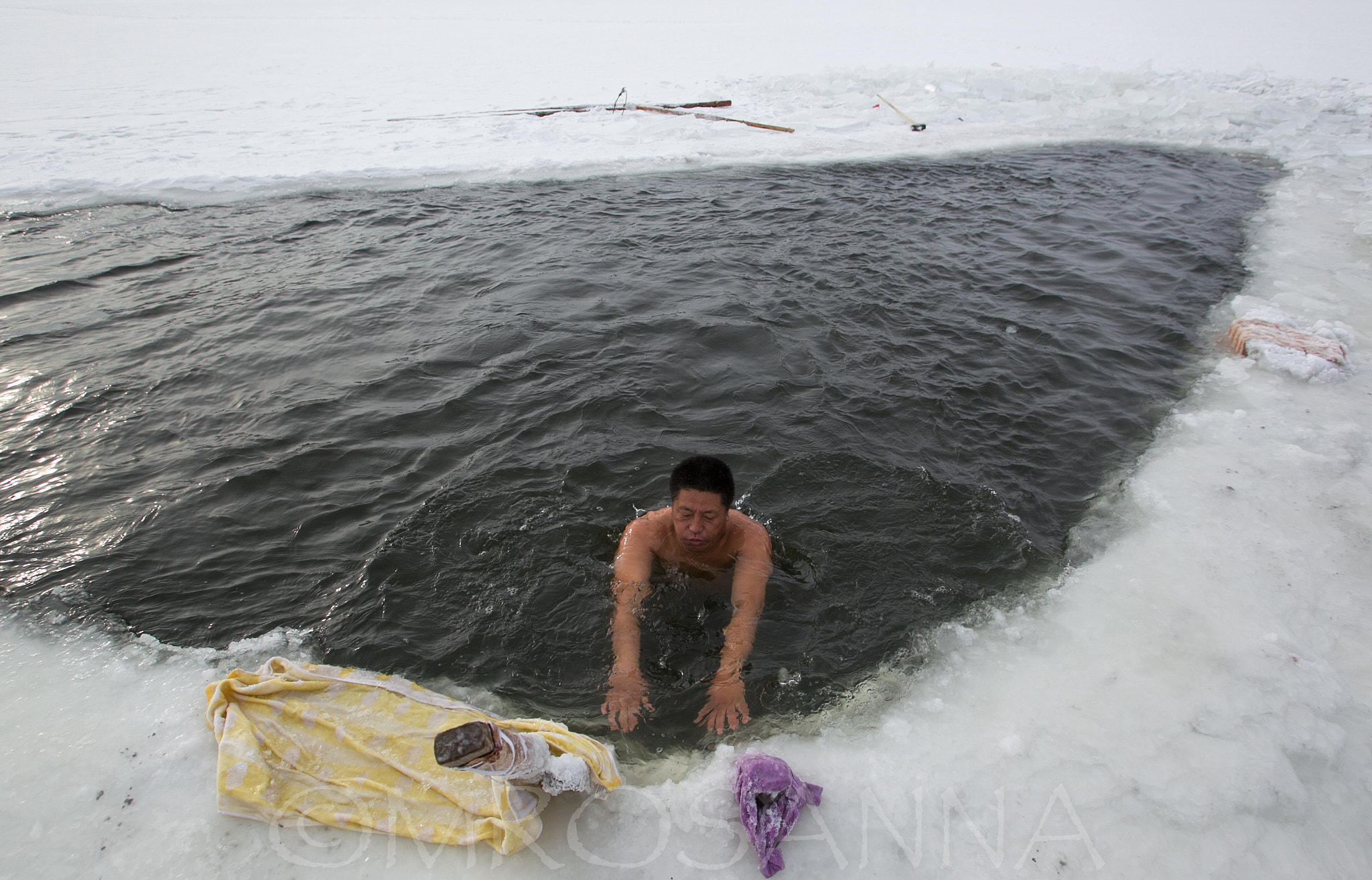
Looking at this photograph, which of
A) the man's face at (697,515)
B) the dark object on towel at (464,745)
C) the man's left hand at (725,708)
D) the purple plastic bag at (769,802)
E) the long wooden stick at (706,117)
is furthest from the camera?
the long wooden stick at (706,117)

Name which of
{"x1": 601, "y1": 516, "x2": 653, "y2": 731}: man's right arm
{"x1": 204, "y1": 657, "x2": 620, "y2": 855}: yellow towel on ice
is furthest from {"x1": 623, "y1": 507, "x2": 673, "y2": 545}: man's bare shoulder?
{"x1": 204, "y1": 657, "x2": 620, "y2": 855}: yellow towel on ice

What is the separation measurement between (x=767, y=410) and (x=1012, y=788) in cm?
281

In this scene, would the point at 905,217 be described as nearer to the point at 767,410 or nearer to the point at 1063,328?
the point at 1063,328

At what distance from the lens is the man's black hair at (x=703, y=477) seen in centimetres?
317

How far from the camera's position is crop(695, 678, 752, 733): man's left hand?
2920mm

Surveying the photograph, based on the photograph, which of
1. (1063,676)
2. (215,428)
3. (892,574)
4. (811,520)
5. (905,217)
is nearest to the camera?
(1063,676)

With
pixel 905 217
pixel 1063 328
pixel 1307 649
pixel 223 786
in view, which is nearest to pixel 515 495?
pixel 223 786

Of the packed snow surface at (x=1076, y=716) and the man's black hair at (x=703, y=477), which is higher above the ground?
the man's black hair at (x=703, y=477)

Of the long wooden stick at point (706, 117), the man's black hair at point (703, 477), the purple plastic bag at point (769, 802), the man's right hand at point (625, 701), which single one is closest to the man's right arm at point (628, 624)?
the man's right hand at point (625, 701)

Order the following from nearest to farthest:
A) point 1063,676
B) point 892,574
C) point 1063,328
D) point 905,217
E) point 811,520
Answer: point 1063,676, point 892,574, point 811,520, point 1063,328, point 905,217

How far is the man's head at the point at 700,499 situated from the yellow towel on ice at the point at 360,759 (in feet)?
3.08

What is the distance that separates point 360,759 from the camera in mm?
2602

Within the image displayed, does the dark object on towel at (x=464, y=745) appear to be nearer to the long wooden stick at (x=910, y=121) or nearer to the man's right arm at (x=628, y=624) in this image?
the man's right arm at (x=628, y=624)

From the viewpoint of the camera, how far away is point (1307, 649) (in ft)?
10.2
